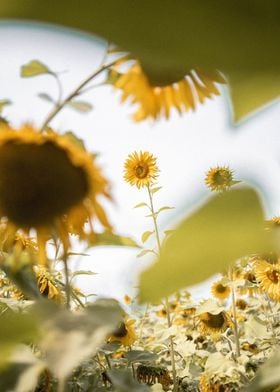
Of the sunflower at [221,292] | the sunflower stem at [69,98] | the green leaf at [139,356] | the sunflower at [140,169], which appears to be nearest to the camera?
the sunflower stem at [69,98]

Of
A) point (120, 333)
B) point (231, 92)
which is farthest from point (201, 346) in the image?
point (231, 92)

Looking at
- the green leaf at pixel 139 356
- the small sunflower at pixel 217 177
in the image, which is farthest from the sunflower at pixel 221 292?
the green leaf at pixel 139 356

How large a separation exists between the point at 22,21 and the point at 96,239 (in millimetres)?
609

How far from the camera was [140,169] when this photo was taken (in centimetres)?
218

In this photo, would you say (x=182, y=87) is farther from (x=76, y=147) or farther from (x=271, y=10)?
(x=271, y=10)

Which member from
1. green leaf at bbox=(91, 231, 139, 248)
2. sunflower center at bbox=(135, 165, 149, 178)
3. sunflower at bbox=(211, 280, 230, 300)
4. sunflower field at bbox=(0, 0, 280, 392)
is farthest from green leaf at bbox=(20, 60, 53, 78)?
sunflower at bbox=(211, 280, 230, 300)

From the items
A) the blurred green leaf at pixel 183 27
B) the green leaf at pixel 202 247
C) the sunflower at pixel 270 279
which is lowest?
the sunflower at pixel 270 279

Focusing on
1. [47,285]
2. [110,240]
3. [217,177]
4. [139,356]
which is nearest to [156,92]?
[110,240]

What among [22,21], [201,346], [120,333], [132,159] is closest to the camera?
[22,21]

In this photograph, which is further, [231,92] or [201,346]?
[201,346]

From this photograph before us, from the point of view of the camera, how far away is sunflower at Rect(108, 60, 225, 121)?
0.35 metres

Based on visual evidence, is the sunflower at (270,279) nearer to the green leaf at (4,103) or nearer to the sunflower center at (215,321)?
the sunflower center at (215,321)

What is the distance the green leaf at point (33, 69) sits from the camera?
2.30 feet

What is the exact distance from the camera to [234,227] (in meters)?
0.10
